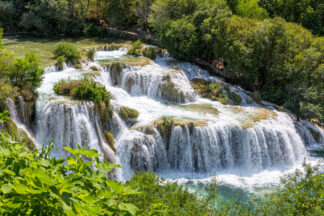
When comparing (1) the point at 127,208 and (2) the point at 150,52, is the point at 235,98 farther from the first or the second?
(1) the point at 127,208

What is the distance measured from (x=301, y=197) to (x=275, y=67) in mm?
16322

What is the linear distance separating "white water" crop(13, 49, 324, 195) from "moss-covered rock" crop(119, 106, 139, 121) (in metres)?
0.31

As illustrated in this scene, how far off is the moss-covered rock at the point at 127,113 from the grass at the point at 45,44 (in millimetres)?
7867

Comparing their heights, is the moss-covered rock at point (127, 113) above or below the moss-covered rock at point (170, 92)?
below

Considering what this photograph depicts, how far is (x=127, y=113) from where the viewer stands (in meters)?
17.5

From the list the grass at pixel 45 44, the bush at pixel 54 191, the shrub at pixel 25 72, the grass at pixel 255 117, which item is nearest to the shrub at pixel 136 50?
the grass at pixel 45 44

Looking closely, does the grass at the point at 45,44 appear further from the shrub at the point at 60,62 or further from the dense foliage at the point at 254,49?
the dense foliage at the point at 254,49

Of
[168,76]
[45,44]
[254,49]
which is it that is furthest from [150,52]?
[45,44]

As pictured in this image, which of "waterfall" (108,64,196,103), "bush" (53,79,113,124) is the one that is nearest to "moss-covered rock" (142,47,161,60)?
"waterfall" (108,64,196,103)

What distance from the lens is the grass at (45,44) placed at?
2398cm

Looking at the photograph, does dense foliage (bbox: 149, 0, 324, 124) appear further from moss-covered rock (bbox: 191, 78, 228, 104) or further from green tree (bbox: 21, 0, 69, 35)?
green tree (bbox: 21, 0, 69, 35)

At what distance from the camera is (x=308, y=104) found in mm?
20000

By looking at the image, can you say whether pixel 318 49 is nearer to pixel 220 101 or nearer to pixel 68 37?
pixel 220 101

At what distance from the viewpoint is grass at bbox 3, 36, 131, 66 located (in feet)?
78.7
